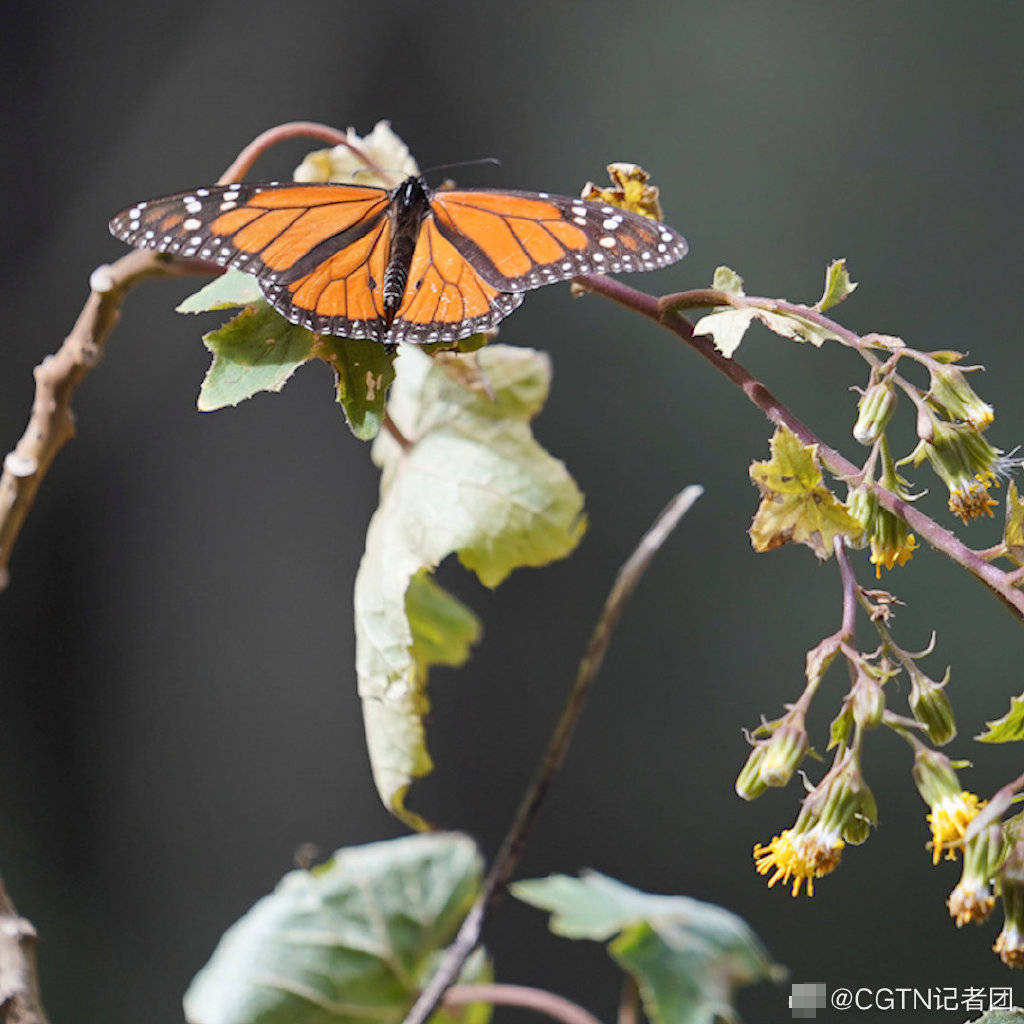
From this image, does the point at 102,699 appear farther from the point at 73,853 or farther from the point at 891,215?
the point at 891,215

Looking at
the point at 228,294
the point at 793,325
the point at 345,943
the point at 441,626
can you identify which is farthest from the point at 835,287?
the point at 345,943

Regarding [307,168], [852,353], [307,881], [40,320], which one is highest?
[852,353]

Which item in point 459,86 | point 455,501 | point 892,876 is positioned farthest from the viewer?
point 459,86

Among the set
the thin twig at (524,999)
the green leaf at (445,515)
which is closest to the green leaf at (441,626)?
the green leaf at (445,515)

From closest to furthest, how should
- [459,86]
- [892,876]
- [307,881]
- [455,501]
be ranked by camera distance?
[455,501] → [307,881] → [892,876] → [459,86]

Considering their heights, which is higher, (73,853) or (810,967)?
(810,967)

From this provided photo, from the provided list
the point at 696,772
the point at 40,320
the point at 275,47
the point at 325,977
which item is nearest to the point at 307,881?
the point at 325,977

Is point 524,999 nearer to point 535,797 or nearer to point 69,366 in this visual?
point 535,797
